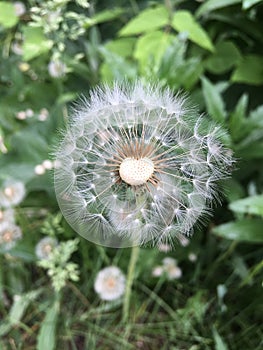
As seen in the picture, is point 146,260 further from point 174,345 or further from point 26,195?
point 26,195

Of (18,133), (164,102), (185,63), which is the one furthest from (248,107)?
(164,102)

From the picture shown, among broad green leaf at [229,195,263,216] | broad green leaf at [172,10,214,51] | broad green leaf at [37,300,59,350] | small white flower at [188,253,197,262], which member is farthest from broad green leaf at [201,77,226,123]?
broad green leaf at [37,300,59,350]

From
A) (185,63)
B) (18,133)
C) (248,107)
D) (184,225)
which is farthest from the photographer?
(248,107)

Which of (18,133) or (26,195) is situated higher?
(18,133)

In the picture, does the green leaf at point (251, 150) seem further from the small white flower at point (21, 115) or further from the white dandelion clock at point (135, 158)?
the small white flower at point (21, 115)

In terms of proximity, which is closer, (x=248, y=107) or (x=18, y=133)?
(x=18, y=133)

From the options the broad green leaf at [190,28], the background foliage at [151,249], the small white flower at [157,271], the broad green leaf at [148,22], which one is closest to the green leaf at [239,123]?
the background foliage at [151,249]

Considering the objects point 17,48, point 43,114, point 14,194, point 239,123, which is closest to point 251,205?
point 239,123
